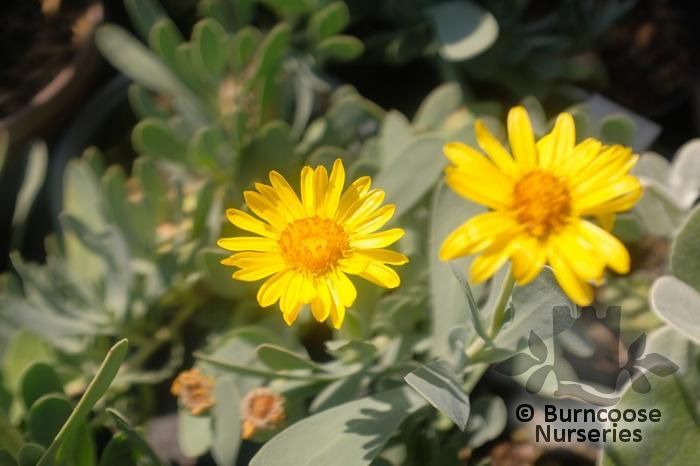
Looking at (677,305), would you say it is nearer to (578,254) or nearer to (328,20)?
(578,254)

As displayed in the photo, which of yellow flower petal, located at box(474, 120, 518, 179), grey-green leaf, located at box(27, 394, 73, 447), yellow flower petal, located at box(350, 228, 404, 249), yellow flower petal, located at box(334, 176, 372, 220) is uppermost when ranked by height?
yellow flower petal, located at box(474, 120, 518, 179)

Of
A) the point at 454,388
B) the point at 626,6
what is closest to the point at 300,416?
the point at 454,388

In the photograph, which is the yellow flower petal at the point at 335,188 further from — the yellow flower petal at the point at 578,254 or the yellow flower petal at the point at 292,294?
the yellow flower petal at the point at 578,254

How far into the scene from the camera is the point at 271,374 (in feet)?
2.85

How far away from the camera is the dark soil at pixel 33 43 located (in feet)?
4.91

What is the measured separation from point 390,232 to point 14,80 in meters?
1.10

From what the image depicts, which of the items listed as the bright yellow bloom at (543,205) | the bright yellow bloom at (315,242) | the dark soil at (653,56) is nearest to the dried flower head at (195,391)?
the bright yellow bloom at (315,242)

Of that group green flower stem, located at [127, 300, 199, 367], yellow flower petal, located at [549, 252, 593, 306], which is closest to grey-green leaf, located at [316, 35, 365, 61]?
green flower stem, located at [127, 300, 199, 367]

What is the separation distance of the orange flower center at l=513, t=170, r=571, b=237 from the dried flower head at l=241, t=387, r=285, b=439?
16.6 inches

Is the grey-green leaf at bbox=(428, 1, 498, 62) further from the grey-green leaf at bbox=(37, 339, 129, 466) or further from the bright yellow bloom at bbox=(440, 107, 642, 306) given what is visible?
the grey-green leaf at bbox=(37, 339, 129, 466)

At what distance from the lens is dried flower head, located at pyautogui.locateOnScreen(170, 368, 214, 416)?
0.96m

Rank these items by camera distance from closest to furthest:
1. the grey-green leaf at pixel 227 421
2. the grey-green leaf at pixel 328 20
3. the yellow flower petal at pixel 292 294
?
the yellow flower petal at pixel 292 294 < the grey-green leaf at pixel 227 421 < the grey-green leaf at pixel 328 20

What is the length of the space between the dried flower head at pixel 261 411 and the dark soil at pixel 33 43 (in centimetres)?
87

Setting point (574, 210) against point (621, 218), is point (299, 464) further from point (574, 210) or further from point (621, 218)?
point (621, 218)
